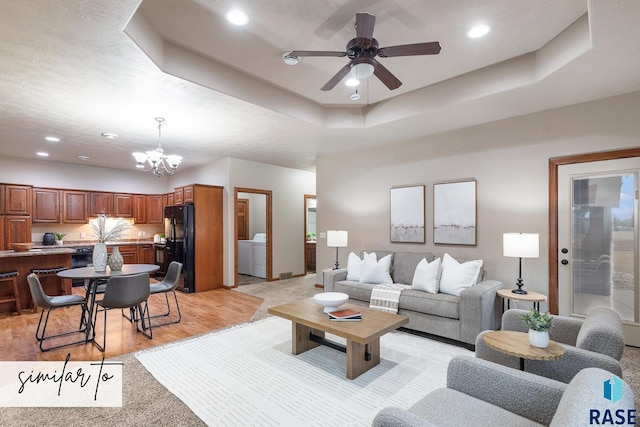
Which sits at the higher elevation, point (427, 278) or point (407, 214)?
point (407, 214)

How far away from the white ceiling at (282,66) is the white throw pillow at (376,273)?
1.94 metres

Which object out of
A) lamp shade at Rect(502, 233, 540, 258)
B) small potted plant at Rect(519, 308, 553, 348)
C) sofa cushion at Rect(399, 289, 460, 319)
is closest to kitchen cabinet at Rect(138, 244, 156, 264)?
sofa cushion at Rect(399, 289, 460, 319)

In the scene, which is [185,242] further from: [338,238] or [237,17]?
[237,17]

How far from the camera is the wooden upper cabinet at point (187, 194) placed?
20.5ft

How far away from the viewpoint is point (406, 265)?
14.7 feet

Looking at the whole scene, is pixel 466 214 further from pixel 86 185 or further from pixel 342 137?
pixel 86 185

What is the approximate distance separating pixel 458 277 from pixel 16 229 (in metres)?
7.91

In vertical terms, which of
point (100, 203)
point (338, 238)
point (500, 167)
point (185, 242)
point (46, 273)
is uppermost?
point (500, 167)

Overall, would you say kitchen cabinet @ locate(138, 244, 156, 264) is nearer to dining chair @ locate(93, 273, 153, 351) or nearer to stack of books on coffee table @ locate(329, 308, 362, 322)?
dining chair @ locate(93, 273, 153, 351)

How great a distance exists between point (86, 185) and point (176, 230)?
9.31 ft

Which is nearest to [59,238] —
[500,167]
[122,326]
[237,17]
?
[122,326]

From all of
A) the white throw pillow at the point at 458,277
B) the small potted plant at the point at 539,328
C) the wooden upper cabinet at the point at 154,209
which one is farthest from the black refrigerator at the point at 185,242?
the small potted plant at the point at 539,328

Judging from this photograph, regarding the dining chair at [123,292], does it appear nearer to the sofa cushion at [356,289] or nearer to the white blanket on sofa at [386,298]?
the sofa cushion at [356,289]

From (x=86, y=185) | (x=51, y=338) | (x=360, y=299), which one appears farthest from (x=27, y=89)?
(x=86, y=185)
